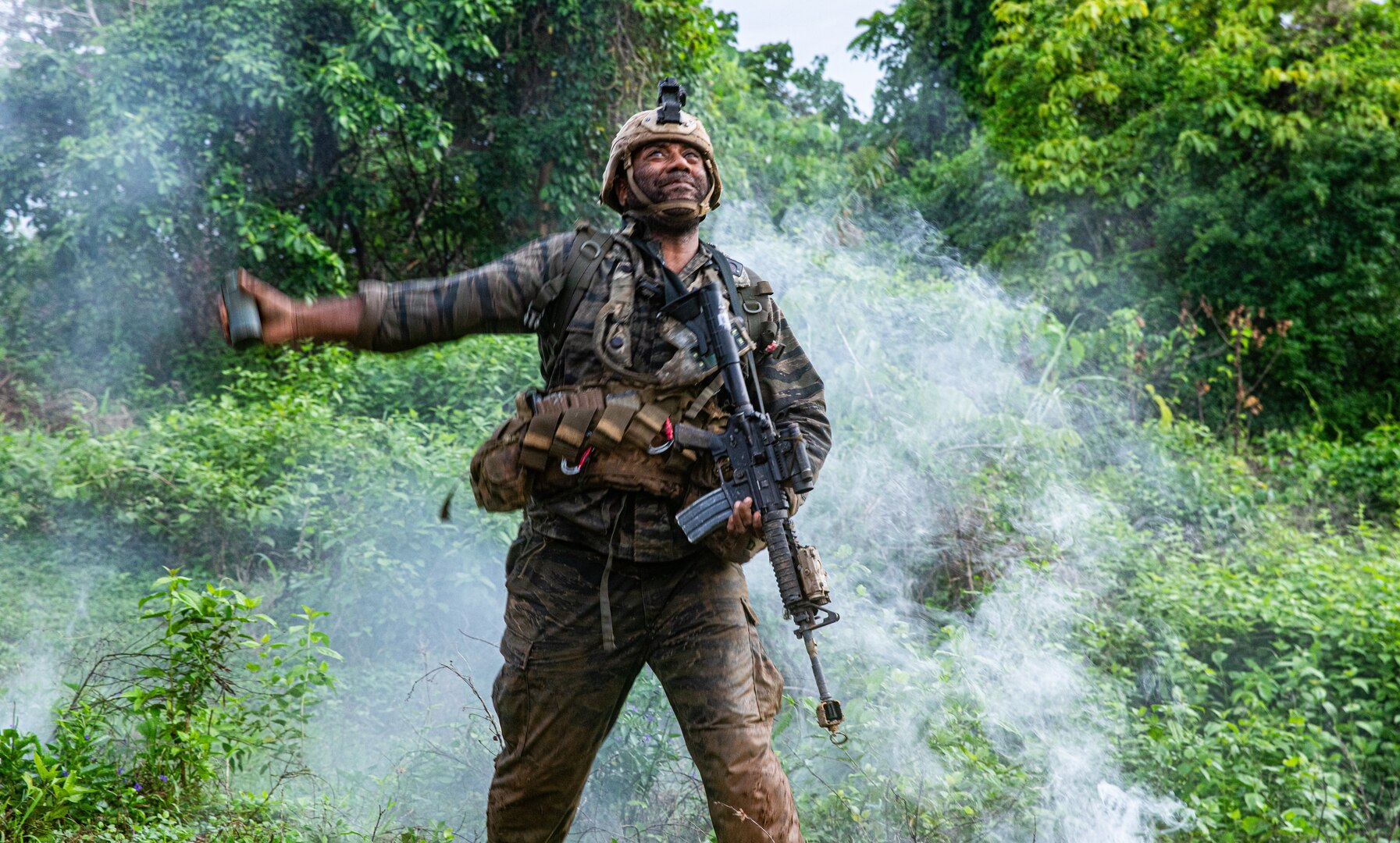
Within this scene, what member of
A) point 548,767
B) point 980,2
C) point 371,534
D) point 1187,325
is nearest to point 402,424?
point 371,534

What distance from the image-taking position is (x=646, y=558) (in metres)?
2.86

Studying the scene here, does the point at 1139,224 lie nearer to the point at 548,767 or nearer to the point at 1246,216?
the point at 1246,216

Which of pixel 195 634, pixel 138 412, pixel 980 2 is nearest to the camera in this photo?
pixel 195 634

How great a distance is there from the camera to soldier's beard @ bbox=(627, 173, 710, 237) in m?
3.03

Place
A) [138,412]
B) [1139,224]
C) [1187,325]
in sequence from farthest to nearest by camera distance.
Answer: [1139,224] < [1187,325] < [138,412]

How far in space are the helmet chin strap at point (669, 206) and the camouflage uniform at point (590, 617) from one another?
0.12 meters

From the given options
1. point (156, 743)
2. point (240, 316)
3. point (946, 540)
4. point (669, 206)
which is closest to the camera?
point (240, 316)

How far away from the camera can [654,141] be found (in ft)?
10.1

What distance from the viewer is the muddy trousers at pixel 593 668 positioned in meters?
2.84

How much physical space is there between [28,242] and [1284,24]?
36.1ft

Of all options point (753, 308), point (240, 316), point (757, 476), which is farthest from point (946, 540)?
point (240, 316)

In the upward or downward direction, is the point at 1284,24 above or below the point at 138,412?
above

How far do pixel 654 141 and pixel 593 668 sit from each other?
1.34m

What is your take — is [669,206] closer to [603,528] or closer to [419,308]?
[419,308]
